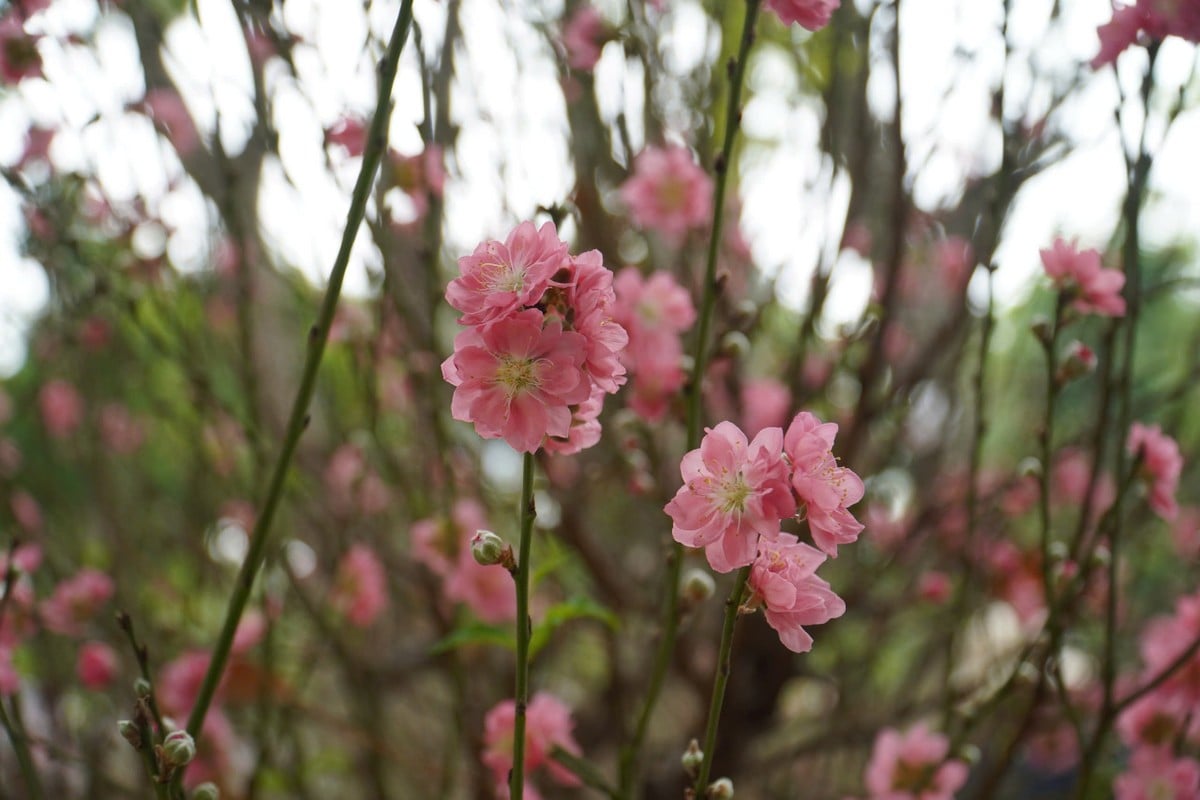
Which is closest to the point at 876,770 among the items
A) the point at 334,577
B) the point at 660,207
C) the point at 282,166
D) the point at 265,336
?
the point at 660,207

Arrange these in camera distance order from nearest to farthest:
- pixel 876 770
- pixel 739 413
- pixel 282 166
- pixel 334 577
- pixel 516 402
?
1. pixel 516 402
2. pixel 876 770
3. pixel 282 166
4. pixel 334 577
5. pixel 739 413

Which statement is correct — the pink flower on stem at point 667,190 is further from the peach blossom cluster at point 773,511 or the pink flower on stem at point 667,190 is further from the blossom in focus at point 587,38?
the peach blossom cluster at point 773,511

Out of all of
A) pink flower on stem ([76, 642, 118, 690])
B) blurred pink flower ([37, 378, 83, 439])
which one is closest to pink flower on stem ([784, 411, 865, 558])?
pink flower on stem ([76, 642, 118, 690])

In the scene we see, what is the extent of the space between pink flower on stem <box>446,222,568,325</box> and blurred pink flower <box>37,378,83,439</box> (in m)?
2.74

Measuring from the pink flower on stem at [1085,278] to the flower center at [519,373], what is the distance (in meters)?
0.92

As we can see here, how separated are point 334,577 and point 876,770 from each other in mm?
1428

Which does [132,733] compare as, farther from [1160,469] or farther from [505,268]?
[1160,469]

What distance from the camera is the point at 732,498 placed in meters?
0.84

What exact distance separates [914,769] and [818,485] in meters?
0.99

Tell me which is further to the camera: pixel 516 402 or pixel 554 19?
pixel 554 19

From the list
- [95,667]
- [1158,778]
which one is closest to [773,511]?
[1158,778]

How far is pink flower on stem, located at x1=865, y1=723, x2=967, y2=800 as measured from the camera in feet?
4.86

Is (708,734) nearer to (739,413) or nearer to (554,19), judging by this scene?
(739,413)

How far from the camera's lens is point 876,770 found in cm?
161
